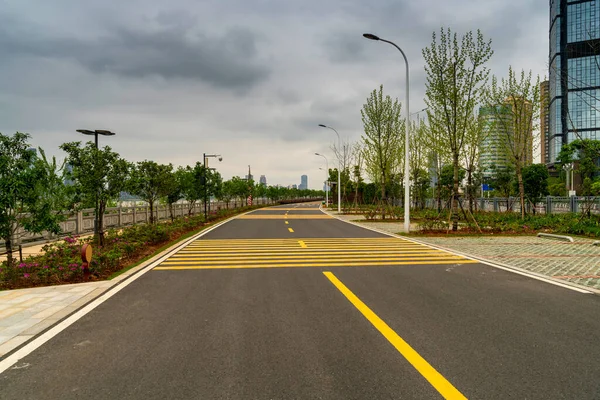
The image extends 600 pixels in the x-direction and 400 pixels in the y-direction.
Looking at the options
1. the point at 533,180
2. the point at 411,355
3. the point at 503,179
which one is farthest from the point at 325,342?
the point at 503,179

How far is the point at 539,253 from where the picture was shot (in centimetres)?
1083

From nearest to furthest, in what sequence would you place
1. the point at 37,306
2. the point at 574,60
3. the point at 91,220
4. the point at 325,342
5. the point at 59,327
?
the point at 325,342 < the point at 59,327 < the point at 37,306 < the point at 91,220 < the point at 574,60

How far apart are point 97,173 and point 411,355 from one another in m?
11.4

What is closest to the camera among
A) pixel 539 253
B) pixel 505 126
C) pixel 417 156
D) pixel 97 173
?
pixel 539 253

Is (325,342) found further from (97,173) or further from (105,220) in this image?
(105,220)

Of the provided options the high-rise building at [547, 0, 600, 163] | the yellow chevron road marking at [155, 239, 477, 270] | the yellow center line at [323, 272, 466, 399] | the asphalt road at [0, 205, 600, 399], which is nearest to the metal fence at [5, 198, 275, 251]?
the yellow chevron road marking at [155, 239, 477, 270]

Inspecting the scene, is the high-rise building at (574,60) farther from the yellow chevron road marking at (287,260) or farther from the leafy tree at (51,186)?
the leafy tree at (51,186)

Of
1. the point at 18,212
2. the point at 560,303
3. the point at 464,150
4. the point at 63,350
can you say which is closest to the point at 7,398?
the point at 63,350

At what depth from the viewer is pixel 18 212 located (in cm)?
797

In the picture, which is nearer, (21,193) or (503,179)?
(21,193)

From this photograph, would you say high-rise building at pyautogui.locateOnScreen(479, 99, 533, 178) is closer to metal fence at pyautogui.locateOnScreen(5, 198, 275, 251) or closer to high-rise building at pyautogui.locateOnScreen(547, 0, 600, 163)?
metal fence at pyautogui.locateOnScreen(5, 198, 275, 251)

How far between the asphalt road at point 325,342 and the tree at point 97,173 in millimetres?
5800

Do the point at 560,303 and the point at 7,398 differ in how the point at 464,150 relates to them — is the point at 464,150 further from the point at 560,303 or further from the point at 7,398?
the point at 7,398

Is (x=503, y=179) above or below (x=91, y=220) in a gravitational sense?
above
